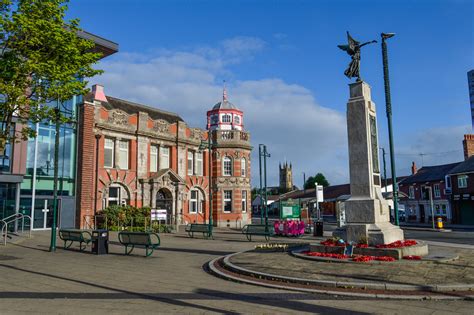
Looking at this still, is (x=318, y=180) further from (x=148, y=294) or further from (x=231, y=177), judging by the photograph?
(x=148, y=294)

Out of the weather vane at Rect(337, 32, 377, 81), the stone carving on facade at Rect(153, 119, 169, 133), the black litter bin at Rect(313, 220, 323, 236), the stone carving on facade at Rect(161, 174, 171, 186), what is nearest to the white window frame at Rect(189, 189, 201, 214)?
the stone carving on facade at Rect(161, 174, 171, 186)

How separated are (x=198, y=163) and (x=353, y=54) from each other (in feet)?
80.6

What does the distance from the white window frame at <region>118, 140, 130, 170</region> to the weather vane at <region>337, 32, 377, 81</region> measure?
20.7m

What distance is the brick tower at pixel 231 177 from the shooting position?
→ 36281mm

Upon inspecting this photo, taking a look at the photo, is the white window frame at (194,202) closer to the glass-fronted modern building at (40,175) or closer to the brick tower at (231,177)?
the brick tower at (231,177)

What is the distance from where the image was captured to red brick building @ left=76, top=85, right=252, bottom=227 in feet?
89.7

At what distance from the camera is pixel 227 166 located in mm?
37281

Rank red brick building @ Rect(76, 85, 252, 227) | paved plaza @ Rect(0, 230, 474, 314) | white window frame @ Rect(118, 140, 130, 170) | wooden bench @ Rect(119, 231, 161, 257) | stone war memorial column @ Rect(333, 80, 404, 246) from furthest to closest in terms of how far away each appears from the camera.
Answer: white window frame @ Rect(118, 140, 130, 170), red brick building @ Rect(76, 85, 252, 227), wooden bench @ Rect(119, 231, 161, 257), stone war memorial column @ Rect(333, 80, 404, 246), paved plaza @ Rect(0, 230, 474, 314)

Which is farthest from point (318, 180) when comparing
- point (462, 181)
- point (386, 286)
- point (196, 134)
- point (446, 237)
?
point (386, 286)

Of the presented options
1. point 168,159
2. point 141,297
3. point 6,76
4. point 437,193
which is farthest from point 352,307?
point 437,193

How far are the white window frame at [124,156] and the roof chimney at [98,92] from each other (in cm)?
427

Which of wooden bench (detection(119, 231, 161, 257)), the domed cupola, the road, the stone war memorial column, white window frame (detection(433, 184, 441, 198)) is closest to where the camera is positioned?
the stone war memorial column

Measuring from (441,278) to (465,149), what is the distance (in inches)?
1795

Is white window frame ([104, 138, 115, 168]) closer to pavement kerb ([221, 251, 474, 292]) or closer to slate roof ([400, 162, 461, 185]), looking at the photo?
pavement kerb ([221, 251, 474, 292])
